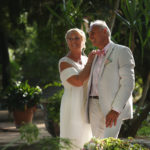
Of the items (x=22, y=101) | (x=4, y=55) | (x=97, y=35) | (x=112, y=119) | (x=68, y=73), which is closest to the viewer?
(x=112, y=119)

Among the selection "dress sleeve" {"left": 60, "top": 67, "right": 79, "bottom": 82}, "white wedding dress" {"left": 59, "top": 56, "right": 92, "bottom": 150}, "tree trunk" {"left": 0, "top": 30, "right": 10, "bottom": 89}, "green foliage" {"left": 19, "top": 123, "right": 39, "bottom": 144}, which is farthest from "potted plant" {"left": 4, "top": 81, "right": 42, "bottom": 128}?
"tree trunk" {"left": 0, "top": 30, "right": 10, "bottom": 89}

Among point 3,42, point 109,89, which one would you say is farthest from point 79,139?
point 3,42

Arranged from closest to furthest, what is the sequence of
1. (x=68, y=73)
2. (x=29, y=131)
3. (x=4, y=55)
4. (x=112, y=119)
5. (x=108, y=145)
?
(x=29, y=131) < (x=108, y=145) < (x=112, y=119) < (x=68, y=73) < (x=4, y=55)

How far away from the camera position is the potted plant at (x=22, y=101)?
968cm

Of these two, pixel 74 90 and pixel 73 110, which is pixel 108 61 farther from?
pixel 73 110

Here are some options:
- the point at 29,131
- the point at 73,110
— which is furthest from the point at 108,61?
the point at 29,131

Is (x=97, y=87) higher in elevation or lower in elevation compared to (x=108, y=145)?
higher

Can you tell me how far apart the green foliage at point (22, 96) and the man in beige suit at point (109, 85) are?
21.4 ft

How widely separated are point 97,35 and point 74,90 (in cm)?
64

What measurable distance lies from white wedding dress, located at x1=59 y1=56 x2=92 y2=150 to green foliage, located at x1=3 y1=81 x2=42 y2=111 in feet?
19.9

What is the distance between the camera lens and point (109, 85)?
314 centimetres

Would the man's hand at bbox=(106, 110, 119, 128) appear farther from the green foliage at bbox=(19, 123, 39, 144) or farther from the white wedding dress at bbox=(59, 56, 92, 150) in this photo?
the green foliage at bbox=(19, 123, 39, 144)

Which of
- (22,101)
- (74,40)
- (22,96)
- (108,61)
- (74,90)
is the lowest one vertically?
(22,101)

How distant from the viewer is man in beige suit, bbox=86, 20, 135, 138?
307 centimetres
